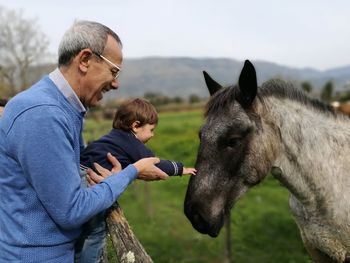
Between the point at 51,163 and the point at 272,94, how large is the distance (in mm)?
2240

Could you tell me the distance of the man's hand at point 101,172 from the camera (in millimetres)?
2311

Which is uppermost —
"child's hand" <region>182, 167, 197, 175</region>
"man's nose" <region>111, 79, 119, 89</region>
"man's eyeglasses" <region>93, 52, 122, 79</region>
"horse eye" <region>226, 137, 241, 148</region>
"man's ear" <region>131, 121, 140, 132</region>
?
"man's eyeglasses" <region>93, 52, 122, 79</region>

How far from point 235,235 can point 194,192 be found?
10206 millimetres

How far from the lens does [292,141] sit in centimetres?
338

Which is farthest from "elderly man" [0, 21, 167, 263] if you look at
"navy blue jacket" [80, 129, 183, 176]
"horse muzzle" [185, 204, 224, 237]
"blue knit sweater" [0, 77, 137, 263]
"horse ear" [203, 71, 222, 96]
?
"horse ear" [203, 71, 222, 96]

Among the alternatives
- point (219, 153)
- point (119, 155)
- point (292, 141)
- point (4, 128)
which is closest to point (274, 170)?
point (292, 141)

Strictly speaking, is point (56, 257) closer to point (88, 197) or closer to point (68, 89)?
point (88, 197)

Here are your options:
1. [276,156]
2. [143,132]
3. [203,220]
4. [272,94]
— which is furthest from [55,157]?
[272,94]

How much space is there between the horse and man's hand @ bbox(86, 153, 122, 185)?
34.1 inches

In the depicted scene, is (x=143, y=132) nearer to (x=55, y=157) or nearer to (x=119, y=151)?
(x=119, y=151)

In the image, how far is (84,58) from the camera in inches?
81.3

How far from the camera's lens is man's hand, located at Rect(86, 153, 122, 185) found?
2.31 metres

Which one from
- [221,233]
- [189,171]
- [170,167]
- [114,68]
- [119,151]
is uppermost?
[114,68]

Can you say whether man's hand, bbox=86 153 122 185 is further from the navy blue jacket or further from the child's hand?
the child's hand
